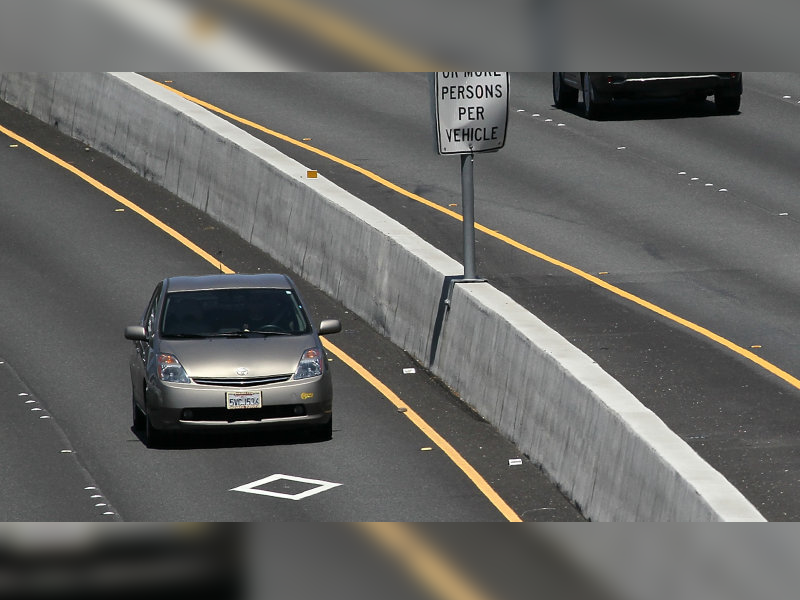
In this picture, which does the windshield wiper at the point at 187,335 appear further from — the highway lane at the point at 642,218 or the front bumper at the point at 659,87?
the front bumper at the point at 659,87

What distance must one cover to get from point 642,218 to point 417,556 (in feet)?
68.5

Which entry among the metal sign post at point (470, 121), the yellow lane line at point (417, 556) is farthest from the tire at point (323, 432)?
the yellow lane line at point (417, 556)

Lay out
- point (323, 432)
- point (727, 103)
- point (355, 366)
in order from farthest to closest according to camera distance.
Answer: point (727, 103), point (355, 366), point (323, 432)

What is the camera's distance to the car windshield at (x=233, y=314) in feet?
47.3

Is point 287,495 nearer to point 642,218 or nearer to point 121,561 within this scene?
point 121,561

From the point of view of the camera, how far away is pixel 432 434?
47.3ft

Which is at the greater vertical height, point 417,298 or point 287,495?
point 417,298

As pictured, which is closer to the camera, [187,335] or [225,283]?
[187,335]

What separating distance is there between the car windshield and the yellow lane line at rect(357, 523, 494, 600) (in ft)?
40.9

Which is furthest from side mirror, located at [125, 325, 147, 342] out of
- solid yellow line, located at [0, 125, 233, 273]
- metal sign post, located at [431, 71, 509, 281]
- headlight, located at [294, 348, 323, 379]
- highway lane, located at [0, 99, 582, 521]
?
solid yellow line, located at [0, 125, 233, 273]

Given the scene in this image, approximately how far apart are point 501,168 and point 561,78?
141 inches

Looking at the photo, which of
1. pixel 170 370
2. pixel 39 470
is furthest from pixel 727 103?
pixel 39 470

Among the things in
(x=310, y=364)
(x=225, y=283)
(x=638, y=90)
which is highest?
(x=638, y=90)

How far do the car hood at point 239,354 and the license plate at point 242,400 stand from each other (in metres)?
0.19
